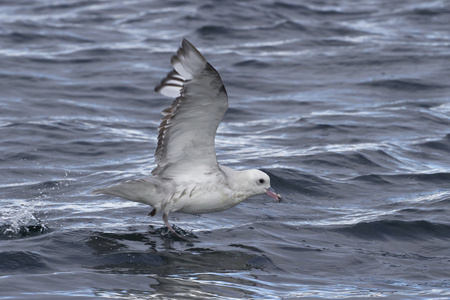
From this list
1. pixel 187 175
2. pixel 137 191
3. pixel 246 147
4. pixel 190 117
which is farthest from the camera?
pixel 246 147

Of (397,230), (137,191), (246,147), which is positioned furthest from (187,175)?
(246,147)

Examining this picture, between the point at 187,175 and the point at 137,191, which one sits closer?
the point at 137,191

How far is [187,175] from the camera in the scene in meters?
8.59

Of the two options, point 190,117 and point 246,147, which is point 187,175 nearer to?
point 190,117

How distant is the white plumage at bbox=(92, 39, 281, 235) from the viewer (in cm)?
809

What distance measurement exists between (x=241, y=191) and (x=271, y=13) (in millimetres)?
14239

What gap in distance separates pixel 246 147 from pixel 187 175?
4.42 meters

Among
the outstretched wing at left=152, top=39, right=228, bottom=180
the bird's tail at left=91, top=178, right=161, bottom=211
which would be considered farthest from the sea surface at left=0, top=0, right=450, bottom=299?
the outstretched wing at left=152, top=39, right=228, bottom=180

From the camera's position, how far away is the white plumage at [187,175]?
26.6 ft

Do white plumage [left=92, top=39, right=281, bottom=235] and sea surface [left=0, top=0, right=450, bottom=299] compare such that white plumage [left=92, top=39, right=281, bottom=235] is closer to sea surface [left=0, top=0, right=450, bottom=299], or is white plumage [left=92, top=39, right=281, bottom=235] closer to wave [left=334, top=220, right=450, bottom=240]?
sea surface [left=0, top=0, right=450, bottom=299]

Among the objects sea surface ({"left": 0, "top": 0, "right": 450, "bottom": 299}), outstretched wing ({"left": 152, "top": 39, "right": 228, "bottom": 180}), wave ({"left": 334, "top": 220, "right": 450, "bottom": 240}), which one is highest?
outstretched wing ({"left": 152, "top": 39, "right": 228, "bottom": 180})

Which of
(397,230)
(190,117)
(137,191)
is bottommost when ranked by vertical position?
(397,230)

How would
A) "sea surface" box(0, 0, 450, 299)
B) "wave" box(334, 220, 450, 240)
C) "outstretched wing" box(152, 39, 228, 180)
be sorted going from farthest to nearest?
"wave" box(334, 220, 450, 240)
"sea surface" box(0, 0, 450, 299)
"outstretched wing" box(152, 39, 228, 180)

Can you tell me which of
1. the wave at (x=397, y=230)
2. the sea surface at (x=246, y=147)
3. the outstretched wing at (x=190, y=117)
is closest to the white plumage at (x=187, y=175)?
the outstretched wing at (x=190, y=117)
